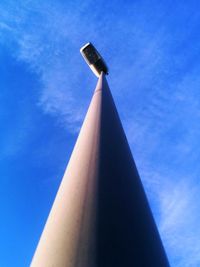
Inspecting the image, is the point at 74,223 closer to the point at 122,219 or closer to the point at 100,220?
the point at 100,220

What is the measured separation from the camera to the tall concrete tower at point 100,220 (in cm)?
310

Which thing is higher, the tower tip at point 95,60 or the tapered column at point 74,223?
the tower tip at point 95,60

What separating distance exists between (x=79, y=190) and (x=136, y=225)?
0.86m

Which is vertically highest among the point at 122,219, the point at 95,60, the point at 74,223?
the point at 95,60

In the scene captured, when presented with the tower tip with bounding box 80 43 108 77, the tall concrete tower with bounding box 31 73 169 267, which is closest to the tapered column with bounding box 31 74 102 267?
the tall concrete tower with bounding box 31 73 169 267

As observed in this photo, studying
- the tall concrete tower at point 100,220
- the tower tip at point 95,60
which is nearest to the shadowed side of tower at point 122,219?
the tall concrete tower at point 100,220

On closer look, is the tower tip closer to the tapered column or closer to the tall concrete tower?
the tall concrete tower

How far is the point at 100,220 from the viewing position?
3.39m

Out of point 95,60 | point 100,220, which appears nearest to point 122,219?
point 100,220

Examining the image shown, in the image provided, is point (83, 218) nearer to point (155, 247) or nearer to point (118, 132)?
point (155, 247)

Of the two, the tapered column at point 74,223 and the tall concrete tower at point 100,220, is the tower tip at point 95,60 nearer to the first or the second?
the tall concrete tower at point 100,220

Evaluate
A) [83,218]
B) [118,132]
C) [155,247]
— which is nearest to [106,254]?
Result: [83,218]

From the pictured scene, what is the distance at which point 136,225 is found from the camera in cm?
362

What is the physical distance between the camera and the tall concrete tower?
Result: 10.2 feet
